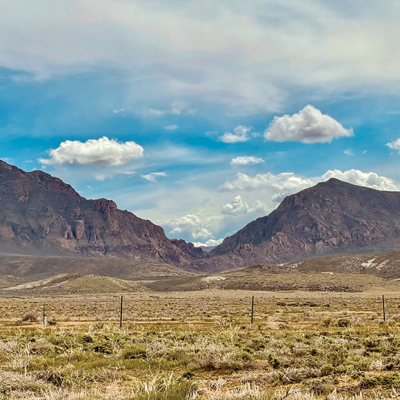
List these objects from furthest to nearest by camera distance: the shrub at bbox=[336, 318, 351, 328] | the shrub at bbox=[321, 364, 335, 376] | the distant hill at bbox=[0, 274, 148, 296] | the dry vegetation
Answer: the distant hill at bbox=[0, 274, 148, 296], the shrub at bbox=[336, 318, 351, 328], the shrub at bbox=[321, 364, 335, 376], the dry vegetation

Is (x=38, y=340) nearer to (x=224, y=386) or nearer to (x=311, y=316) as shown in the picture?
(x=224, y=386)

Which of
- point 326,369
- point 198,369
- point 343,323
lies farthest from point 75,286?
point 326,369

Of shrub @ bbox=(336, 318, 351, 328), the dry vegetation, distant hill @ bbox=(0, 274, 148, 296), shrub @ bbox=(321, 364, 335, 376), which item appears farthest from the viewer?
distant hill @ bbox=(0, 274, 148, 296)

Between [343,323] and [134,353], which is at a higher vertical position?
[134,353]

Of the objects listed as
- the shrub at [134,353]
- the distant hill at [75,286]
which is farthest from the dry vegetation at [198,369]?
the distant hill at [75,286]

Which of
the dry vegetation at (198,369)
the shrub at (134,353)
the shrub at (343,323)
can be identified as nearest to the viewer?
the dry vegetation at (198,369)

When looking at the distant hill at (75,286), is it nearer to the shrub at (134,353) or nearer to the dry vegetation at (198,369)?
the dry vegetation at (198,369)

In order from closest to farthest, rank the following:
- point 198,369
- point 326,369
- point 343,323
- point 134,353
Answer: point 326,369
point 198,369
point 134,353
point 343,323

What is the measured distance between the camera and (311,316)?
36938 mm

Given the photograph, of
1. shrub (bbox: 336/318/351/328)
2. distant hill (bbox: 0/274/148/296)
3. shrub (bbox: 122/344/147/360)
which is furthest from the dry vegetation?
distant hill (bbox: 0/274/148/296)

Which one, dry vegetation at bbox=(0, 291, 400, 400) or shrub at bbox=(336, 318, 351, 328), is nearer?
dry vegetation at bbox=(0, 291, 400, 400)

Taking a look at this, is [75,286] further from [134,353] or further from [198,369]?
[198,369]

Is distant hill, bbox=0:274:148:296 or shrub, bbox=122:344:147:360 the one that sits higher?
shrub, bbox=122:344:147:360

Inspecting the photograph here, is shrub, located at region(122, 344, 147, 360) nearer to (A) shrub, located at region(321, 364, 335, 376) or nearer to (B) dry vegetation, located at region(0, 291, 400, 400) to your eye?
(B) dry vegetation, located at region(0, 291, 400, 400)
